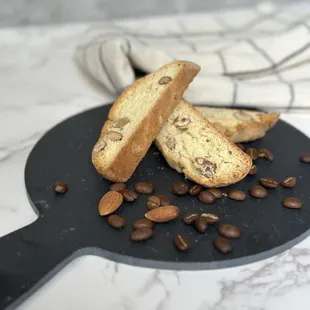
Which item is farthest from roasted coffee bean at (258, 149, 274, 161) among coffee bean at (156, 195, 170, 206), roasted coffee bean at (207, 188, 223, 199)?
coffee bean at (156, 195, 170, 206)

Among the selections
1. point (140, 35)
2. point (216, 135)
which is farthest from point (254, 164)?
point (140, 35)

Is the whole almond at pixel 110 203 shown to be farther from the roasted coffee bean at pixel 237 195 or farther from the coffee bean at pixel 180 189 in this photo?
the roasted coffee bean at pixel 237 195

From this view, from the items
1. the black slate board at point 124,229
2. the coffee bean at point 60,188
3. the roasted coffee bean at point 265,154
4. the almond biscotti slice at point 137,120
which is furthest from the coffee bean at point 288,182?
the coffee bean at point 60,188

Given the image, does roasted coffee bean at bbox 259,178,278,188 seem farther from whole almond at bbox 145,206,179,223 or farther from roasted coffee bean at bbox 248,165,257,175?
whole almond at bbox 145,206,179,223

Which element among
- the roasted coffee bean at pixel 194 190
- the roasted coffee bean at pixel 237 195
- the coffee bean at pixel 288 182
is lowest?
the coffee bean at pixel 288 182

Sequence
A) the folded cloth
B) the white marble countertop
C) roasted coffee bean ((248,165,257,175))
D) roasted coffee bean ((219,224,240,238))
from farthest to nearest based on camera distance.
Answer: the folded cloth, roasted coffee bean ((248,165,257,175)), roasted coffee bean ((219,224,240,238)), the white marble countertop

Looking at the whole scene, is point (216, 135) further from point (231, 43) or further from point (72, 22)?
point (72, 22)
